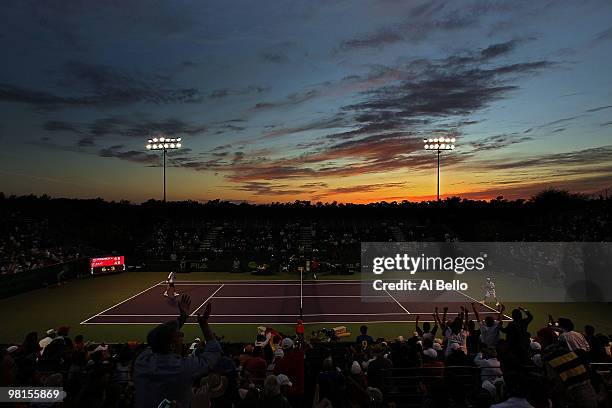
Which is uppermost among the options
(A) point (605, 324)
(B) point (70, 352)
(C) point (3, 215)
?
(C) point (3, 215)

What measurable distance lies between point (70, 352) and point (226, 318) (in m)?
12.5

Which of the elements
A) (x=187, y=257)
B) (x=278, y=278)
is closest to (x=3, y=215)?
(x=187, y=257)

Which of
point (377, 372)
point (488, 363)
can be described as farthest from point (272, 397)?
point (488, 363)

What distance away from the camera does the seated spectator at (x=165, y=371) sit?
13.0 feet

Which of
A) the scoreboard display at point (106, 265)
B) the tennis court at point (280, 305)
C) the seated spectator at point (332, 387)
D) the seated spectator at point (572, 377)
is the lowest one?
the tennis court at point (280, 305)

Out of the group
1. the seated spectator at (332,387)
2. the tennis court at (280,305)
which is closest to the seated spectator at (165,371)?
the seated spectator at (332,387)

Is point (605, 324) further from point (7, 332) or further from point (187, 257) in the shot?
point (187, 257)

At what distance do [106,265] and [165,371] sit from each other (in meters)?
39.1

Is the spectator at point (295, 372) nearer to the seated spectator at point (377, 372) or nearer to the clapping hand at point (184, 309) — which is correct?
the seated spectator at point (377, 372)

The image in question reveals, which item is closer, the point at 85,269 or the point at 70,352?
the point at 70,352

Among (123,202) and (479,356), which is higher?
(123,202)

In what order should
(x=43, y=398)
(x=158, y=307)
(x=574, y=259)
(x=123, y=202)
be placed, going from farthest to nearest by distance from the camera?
(x=123, y=202)
(x=574, y=259)
(x=158, y=307)
(x=43, y=398)

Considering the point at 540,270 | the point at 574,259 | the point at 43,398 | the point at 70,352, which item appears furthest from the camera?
the point at 540,270

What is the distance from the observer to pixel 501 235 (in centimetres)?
5056
